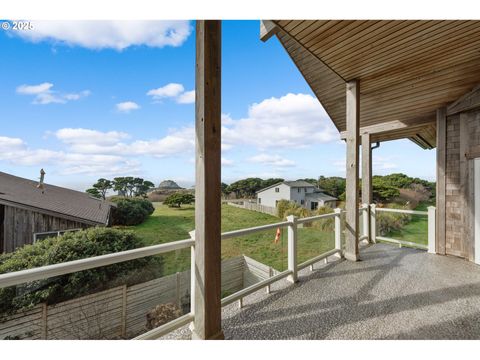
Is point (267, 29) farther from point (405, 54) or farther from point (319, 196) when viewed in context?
point (319, 196)

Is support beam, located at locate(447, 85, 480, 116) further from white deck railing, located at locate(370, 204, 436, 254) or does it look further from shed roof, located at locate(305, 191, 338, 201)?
shed roof, located at locate(305, 191, 338, 201)

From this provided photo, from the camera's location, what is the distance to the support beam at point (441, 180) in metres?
4.25

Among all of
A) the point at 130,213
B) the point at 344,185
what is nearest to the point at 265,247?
the point at 130,213

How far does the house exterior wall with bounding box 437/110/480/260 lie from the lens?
389 centimetres

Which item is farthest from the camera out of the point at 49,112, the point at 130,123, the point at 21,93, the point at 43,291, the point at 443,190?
the point at 130,123

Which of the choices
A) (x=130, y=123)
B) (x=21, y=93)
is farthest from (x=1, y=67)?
(x=130, y=123)

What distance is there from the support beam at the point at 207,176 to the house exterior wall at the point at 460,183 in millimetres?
4612

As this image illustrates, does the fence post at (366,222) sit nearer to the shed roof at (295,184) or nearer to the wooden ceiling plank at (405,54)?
the wooden ceiling plank at (405,54)

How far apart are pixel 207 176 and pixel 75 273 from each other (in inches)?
139

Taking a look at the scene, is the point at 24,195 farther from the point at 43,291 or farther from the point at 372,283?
the point at 372,283

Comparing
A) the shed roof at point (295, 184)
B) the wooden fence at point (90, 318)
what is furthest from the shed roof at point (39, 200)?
the shed roof at point (295, 184)

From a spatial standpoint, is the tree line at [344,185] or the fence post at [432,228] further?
the tree line at [344,185]
